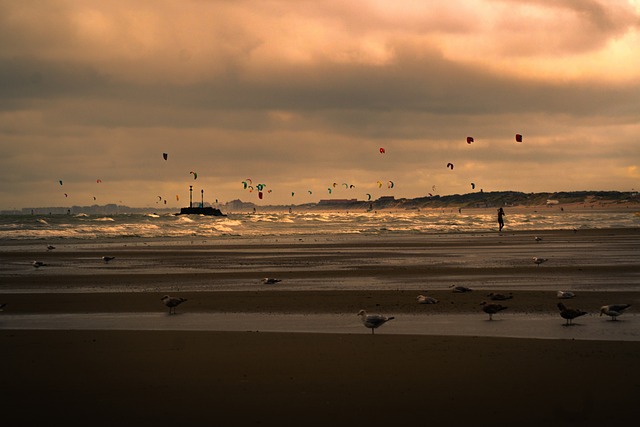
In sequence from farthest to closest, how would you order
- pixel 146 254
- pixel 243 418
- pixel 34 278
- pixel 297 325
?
pixel 146 254 → pixel 34 278 → pixel 297 325 → pixel 243 418

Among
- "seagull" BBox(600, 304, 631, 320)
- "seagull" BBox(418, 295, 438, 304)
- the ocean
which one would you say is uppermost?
"seagull" BBox(600, 304, 631, 320)

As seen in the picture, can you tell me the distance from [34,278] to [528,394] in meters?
21.2

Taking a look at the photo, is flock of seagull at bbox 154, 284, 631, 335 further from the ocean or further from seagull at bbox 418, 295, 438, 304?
Result: the ocean

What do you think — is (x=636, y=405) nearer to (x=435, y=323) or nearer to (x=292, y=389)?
(x=292, y=389)

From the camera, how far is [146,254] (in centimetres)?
3909

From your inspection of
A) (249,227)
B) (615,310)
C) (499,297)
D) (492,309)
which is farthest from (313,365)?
(249,227)

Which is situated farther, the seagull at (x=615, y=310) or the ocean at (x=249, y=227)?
the ocean at (x=249, y=227)

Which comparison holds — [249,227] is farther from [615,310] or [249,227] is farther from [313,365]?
[313,365]

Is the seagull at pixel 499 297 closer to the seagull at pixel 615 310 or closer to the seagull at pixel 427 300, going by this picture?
the seagull at pixel 427 300

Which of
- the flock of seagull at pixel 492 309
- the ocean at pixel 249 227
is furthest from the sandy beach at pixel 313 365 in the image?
the ocean at pixel 249 227

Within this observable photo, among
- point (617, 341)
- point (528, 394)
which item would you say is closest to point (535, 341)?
point (617, 341)

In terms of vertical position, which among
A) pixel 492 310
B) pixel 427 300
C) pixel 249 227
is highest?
pixel 492 310

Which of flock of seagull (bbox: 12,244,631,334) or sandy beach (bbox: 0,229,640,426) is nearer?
sandy beach (bbox: 0,229,640,426)

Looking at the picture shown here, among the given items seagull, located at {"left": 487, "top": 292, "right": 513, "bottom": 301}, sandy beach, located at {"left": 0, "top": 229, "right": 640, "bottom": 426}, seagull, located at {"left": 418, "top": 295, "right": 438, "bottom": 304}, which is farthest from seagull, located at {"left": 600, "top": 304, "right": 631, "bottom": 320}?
seagull, located at {"left": 418, "top": 295, "right": 438, "bottom": 304}
